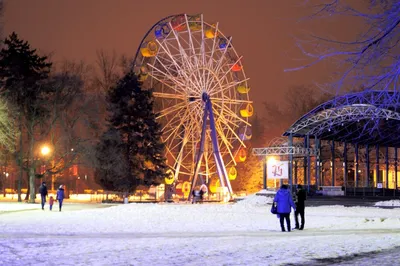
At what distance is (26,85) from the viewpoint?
4322cm

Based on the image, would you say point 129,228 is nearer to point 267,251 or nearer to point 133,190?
point 267,251

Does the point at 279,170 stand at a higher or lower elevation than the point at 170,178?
higher

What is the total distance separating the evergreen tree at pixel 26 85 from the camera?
141ft

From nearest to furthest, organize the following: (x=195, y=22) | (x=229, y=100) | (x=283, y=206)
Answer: (x=283, y=206) → (x=195, y=22) → (x=229, y=100)

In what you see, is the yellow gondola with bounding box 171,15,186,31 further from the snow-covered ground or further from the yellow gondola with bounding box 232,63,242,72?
the snow-covered ground

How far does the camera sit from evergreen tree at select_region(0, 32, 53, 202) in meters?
43.0

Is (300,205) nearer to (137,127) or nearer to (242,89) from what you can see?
(137,127)

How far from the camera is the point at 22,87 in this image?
141 ft

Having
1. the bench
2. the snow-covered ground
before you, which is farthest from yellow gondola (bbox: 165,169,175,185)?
the snow-covered ground

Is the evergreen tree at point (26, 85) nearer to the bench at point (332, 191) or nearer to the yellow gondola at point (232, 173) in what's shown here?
the yellow gondola at point (232, 173)

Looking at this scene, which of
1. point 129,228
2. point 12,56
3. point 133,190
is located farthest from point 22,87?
point 129,228

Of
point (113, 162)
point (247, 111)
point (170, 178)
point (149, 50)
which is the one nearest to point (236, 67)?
point (247, 111)

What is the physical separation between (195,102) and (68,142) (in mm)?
10257

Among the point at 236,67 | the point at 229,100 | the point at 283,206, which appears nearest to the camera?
the point at 283,206
